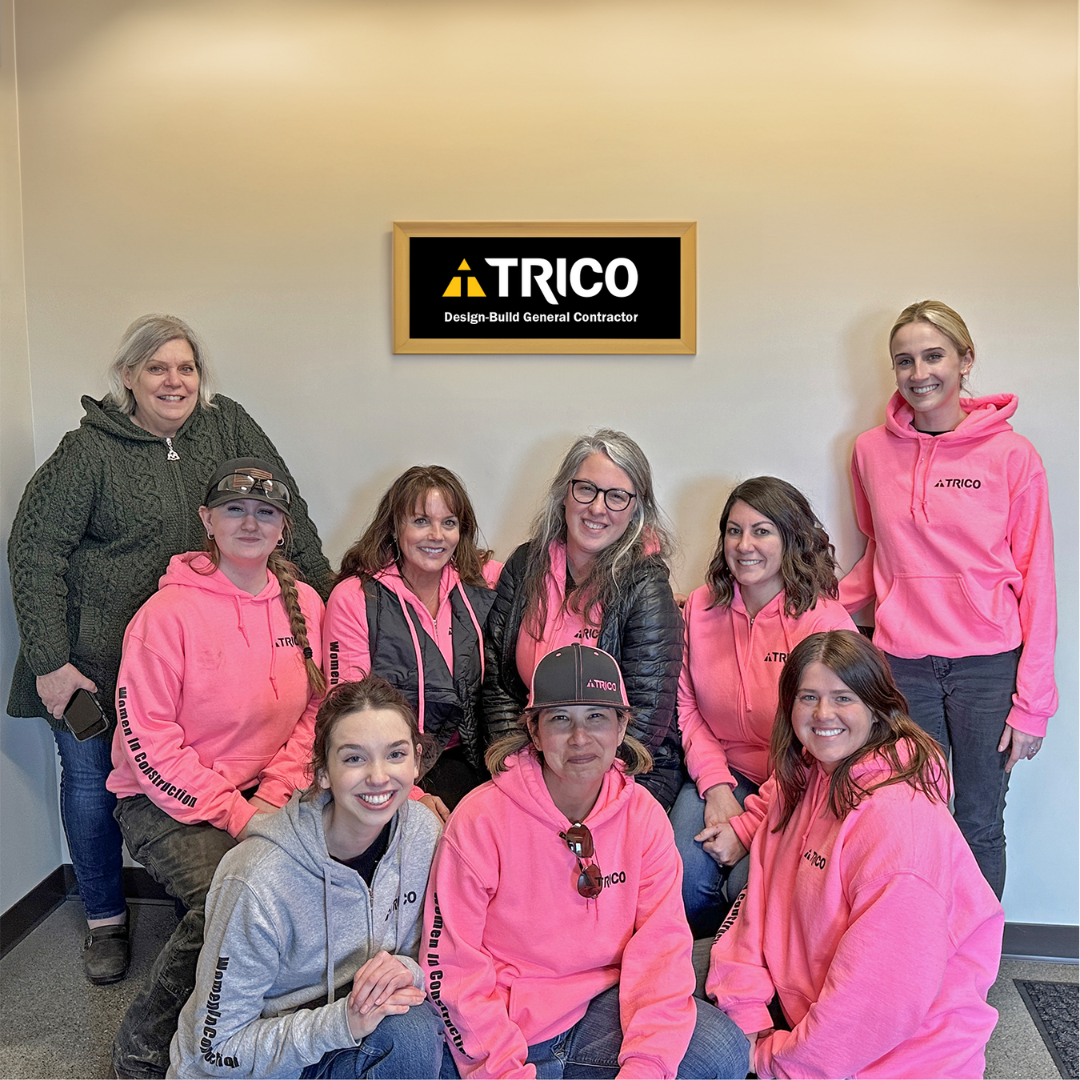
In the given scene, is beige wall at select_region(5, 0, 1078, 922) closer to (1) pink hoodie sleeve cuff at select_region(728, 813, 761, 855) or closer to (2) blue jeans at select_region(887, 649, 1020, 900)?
(2) blue jeans at select_region(887, 649, 1020, 900)

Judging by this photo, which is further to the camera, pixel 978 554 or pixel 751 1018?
pixel 978 554

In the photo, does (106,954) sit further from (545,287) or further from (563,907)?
(545,287)

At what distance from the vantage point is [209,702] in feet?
7.74

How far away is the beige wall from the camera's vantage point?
9.25 feet

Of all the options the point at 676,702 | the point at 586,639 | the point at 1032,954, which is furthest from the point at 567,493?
the point at 1032,954

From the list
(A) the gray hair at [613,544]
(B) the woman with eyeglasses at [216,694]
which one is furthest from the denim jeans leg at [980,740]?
(B) the woman with eyeglasses at [216,694]

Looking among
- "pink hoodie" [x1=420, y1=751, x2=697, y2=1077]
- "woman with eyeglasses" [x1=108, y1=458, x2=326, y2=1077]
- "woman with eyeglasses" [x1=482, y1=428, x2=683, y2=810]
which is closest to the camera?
"pink hoodie" [x1=420, y1=751, x2=697, y2=1077]

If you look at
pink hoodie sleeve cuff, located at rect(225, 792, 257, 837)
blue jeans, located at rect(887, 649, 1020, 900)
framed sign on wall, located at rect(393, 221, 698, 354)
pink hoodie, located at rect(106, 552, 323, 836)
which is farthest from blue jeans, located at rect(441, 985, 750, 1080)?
framed sign on wall, located at rect(393, 221, 698, 354)

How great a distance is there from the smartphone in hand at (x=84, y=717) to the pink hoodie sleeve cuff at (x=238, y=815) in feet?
1.71

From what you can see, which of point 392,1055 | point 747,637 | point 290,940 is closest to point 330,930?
point 290,940

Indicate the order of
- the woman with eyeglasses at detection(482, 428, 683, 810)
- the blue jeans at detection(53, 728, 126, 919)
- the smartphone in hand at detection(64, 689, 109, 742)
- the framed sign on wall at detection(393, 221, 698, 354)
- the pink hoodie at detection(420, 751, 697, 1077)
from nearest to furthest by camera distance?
1. the pink hoodie at detection(420, 751, 697, 1077)
2. the woman with eyeglasses at detection(482, 428, 683, 810)
3. the smartphone in hand at detection(64, 689, 109, 742)
4. the blue jeans at detection(53, 728, 126, 919)
5. the framed sign on wall at detection(393, 221, 698, 354)

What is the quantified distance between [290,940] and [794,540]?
4.76 feet

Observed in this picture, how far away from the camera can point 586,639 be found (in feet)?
8.00

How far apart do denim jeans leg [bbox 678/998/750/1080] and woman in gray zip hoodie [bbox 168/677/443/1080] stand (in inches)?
18.5
